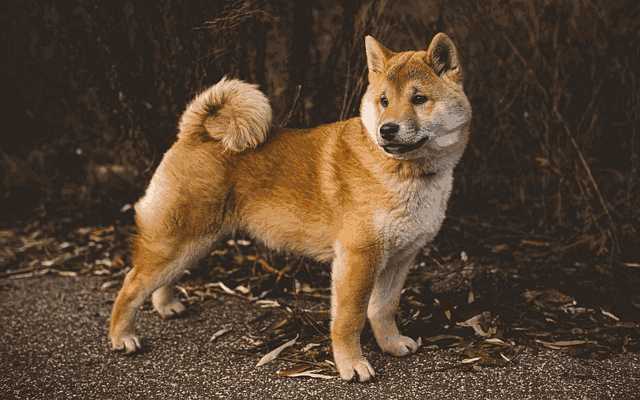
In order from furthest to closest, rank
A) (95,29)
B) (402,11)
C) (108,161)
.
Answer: (108,161) → (402,11) → (95,29)

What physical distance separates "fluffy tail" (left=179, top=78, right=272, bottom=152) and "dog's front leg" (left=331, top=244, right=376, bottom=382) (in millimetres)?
851

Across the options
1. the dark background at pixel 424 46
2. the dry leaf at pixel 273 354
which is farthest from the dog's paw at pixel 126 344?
the dark background at pixel 424 46

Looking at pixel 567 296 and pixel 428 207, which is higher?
pixel 428 207

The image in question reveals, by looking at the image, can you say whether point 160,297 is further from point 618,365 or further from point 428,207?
point 618,365

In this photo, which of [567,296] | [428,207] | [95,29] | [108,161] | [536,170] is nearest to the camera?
[428,207]

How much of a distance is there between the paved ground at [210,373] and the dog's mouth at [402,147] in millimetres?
1242

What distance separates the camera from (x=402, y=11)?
5.36m

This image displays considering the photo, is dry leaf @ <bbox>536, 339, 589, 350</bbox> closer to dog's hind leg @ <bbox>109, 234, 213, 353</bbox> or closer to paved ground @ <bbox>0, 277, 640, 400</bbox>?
paved ground @ <bbox>0, 277, 640, 400</bbox>

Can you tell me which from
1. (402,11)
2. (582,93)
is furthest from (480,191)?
(402,11)

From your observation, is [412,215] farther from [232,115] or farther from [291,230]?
[232,115]

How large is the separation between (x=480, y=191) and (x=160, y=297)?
314 cm

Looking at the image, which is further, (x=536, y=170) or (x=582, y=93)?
(x=536, y=170)

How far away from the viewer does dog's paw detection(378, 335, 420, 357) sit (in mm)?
3859

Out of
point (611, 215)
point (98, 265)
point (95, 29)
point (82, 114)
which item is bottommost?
point (98, 265)
